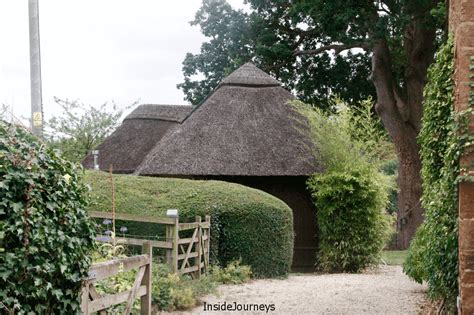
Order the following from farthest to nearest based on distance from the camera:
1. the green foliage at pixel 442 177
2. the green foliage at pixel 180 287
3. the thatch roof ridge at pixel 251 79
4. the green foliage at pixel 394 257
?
the thatch roof ridge at pixel 251 79 → the green foliage at pixel 394 257 → the green foliage at pixel 180 287 → the green foliage at pixel 442 177

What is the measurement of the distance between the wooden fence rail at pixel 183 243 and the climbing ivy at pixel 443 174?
14.0 ft

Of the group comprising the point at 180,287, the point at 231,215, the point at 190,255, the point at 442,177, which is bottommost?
the point at 180,287

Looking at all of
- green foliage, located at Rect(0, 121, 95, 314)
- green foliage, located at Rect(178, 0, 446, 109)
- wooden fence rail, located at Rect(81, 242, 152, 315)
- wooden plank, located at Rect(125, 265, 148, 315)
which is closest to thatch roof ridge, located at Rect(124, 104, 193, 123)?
green foliage, located at Rect(178, 0, 446, 109)

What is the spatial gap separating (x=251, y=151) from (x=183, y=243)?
6551 millimetres

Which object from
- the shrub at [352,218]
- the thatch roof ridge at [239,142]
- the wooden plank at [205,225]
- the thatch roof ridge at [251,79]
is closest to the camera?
the wooden plank at [205,225]

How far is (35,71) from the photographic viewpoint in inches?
479

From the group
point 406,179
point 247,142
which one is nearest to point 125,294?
point 247,142

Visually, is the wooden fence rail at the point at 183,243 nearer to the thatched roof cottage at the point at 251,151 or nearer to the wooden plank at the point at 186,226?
the wooden plank at the point at 186,226

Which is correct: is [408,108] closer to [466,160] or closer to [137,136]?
[137,136]

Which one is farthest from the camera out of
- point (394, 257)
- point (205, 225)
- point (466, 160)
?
point (394, 257)

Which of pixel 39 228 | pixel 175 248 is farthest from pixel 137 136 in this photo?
pixel 39 228

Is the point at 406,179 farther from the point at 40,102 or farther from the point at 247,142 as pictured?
the point at 40,102

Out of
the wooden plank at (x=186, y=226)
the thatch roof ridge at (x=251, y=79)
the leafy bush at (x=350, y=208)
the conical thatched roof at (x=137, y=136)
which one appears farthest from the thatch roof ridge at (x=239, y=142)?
the conical thatched roof at (x=137, y=136)

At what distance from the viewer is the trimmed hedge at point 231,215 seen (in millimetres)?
13586
